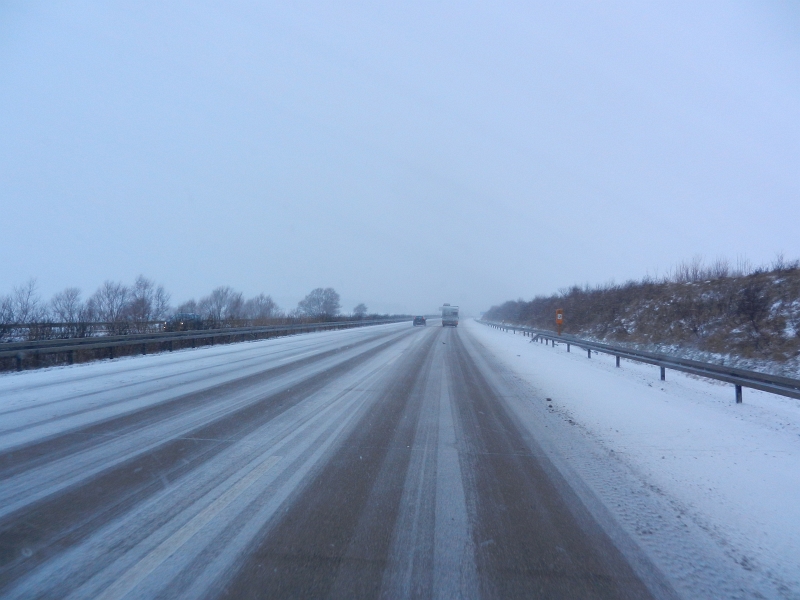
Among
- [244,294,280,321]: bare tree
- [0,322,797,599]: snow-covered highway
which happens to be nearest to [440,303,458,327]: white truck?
[244,294,280,321]: bare tree

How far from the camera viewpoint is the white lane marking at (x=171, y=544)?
384 cm

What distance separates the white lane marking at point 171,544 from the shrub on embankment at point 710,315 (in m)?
17.7

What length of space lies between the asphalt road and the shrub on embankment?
1417 centimetres

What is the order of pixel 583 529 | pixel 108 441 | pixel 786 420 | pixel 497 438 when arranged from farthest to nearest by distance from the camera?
pixel 786 420 < pixel 497 438 < pixel 108 441 < pixel 583 529

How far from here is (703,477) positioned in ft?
22.2

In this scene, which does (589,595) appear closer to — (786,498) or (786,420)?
(786,498)

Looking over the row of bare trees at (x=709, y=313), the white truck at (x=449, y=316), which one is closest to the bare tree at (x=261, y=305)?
the white truck at (x=449, y=316)

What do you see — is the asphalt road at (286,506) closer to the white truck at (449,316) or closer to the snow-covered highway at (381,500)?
the snow-covered highway at (381,500)

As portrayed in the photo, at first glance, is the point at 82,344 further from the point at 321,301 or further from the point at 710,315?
the point at 321,301

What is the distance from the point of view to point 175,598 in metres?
3.72

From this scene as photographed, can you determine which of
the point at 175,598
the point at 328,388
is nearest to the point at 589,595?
the point at 175,598

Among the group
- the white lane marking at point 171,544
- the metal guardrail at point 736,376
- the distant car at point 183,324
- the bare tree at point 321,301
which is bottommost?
the white lane marking at point 171,544

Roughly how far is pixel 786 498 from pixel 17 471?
894cm

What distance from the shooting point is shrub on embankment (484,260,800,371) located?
19.4m
